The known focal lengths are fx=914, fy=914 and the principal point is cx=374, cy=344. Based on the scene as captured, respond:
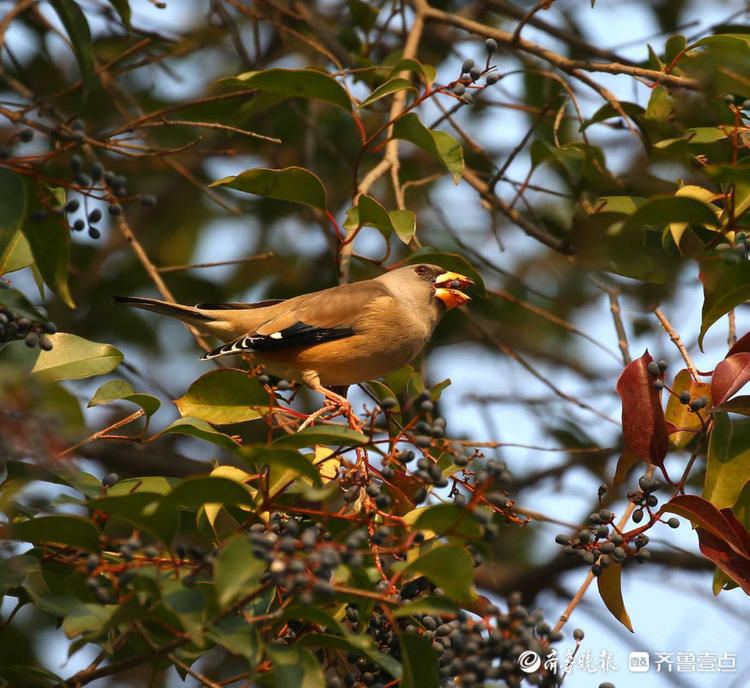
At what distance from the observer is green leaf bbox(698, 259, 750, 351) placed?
2.90m

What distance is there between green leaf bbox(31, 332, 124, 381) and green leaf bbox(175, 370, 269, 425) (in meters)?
0.36

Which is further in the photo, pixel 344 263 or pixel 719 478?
pixel 344 263

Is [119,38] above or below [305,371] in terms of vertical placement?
above

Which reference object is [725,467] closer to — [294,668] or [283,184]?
[294,668]

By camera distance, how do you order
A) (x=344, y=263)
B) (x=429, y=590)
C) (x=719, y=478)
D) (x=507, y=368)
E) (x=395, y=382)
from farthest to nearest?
(x=507, y=368), (x=344, y=263), (x=395, y=382), (x=719, y=478), (x=429, y=590)

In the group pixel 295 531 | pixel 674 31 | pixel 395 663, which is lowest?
pixel 395 663

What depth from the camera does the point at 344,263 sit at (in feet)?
13.8

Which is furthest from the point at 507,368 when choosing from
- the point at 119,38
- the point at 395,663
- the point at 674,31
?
the point at 395,663

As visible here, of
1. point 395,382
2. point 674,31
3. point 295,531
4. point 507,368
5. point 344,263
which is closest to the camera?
point 295,531

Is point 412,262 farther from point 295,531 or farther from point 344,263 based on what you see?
point 295,531

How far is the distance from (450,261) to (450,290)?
3.05 feet

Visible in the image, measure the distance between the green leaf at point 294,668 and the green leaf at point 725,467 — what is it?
147 centimetres

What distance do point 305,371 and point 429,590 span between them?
5.62 ft

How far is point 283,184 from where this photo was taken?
350 centimetres
